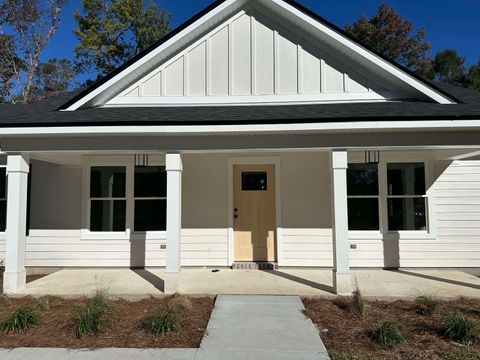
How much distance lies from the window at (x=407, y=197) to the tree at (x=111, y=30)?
2116 cm

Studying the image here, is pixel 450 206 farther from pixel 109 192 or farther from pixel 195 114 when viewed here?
pixel 109 192

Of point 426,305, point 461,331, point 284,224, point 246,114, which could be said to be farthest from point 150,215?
point 461,331

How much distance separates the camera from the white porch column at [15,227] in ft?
22.2

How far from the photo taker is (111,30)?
24.8 m

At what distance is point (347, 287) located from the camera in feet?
21.6

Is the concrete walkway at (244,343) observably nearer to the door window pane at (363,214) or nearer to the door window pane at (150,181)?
the door window pane at (363,214)

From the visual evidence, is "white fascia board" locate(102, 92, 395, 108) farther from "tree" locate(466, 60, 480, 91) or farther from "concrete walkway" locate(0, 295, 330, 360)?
"tree" locate(466, 60, 480, 91)

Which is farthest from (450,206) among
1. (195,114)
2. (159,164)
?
(159,164)

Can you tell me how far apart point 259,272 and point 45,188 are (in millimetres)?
5333

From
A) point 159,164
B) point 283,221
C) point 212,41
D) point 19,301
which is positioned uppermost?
point 212,41

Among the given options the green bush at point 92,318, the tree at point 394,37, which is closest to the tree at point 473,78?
the tree at point 394,37

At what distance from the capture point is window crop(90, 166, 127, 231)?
9.09 meters

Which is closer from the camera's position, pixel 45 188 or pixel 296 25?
pixel 296 25

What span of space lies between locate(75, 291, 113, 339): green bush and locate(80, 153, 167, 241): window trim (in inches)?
144
